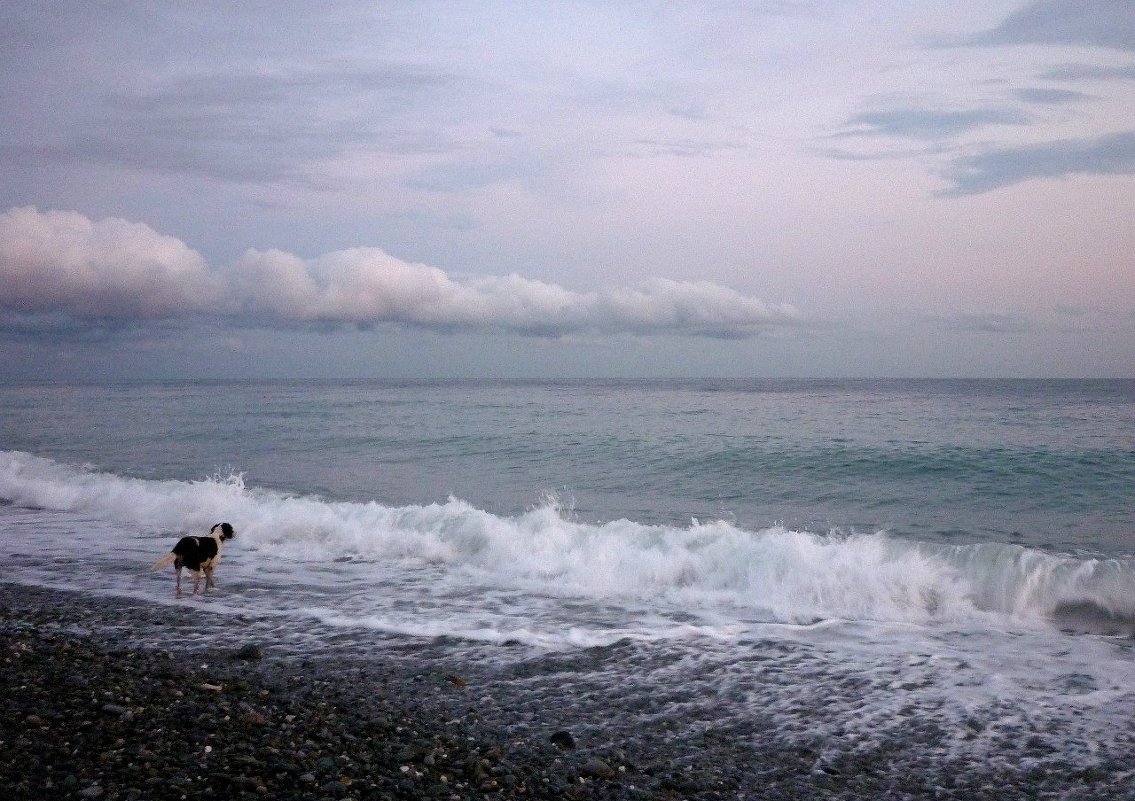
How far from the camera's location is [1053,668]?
8.68 metres

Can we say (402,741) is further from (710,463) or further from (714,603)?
Answer: (710,463)

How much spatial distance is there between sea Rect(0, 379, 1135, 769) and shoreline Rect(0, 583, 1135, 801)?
0.44 meters

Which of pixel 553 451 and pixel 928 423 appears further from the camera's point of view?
pixel 928 423

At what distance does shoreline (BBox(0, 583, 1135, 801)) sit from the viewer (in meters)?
5.39

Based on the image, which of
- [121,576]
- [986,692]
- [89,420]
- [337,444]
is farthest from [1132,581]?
[89,420]

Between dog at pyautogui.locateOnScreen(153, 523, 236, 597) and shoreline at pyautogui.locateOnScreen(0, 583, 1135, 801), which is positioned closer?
shoreline at pyautogui.locateOnScreen(0, 583, 1135, 801)

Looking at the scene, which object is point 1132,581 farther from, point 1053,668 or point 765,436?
point 765,436

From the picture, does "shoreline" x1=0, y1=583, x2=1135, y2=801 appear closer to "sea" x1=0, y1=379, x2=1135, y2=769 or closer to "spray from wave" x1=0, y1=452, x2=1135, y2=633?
"sea" x1=0, y1=379, x2=1135, y2=769

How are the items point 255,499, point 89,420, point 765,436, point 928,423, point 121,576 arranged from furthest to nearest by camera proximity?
1. point 89,420
2. point 928,423
3. point 765,436
4. point 255,499
5. point 121,576

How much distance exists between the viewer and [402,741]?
613cm

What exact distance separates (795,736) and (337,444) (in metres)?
32.4

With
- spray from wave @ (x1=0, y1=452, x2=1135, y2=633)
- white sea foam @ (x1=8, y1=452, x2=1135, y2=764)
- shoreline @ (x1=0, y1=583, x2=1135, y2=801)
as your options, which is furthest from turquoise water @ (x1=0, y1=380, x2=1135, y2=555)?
shoreline @ (x1=0, y1=583, x2=1135, y2=801)

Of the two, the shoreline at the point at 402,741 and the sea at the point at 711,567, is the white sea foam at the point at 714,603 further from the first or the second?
the shoreline at the point at 402,741

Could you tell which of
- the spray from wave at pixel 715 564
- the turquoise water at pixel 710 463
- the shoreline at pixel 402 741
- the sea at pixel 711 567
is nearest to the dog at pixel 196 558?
the sea at pixel 711 567
